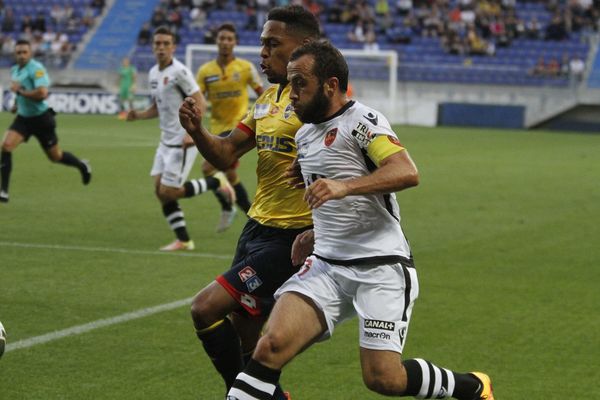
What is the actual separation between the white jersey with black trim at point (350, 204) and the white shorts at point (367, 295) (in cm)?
6

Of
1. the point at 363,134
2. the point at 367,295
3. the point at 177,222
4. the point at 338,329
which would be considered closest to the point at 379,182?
the point at 363,134

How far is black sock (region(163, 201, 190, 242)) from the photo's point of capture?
12492 mm

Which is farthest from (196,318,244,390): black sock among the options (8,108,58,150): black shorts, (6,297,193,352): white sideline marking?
(8,108,58,150): black shorts

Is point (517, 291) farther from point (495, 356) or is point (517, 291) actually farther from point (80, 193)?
point (80, 193)

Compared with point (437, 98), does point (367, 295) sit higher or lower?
higher

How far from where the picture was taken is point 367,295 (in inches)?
217

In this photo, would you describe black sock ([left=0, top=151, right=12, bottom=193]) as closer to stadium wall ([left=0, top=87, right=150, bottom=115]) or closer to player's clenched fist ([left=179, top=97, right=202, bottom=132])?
player's clenched fist ([left=179, top=97, right=202, bottom=132])

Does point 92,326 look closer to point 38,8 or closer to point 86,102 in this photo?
point 86,102

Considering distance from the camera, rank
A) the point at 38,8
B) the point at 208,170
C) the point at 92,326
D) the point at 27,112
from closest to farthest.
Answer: the point at 92,326
the point at 208,170
the point at 27,112
the point at 38,8

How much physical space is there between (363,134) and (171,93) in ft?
25.8

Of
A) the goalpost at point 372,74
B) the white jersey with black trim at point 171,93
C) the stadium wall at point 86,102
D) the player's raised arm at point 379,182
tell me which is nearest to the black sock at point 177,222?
the white jersey with black trim at point 171,93

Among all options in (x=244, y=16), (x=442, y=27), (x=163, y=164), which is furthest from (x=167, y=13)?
(x=163, y=164)

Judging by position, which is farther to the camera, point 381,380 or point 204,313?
point 204,313

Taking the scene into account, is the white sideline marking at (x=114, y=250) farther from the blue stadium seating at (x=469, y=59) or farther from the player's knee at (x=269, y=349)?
the blue stadium seating at (x=469, y=59)
